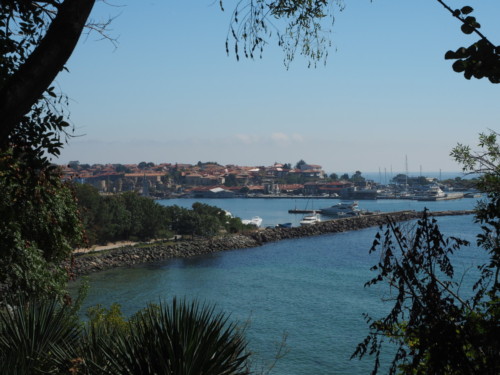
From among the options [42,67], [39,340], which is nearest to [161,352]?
[39,340]

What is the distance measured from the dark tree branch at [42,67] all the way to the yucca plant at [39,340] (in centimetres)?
230

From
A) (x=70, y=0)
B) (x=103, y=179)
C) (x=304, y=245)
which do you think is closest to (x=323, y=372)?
(x=70, y=0)

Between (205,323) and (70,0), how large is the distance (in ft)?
6.79

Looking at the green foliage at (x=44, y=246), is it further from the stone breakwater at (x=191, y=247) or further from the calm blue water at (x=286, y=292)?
the stone breakwater at (x=191, y=247)

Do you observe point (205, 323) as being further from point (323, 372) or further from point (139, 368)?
point (323, 372)

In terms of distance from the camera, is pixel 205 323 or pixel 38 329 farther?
pixel 38 329

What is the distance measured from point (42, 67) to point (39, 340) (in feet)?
10.1

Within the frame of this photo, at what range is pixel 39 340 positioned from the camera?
185 inches

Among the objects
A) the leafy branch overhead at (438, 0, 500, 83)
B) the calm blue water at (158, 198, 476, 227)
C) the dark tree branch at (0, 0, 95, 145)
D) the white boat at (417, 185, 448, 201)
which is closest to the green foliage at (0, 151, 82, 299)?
the dark tree branch at (0, 0, 95, 145)

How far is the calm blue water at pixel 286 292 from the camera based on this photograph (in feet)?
49.7

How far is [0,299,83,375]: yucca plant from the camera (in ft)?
13.5

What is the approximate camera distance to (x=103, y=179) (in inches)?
4242

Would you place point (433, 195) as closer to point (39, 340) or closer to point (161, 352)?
point (39, 340)

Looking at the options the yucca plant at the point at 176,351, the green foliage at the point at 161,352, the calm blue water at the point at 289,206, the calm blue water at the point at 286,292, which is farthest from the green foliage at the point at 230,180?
the yucca plant at the point at 176,351
